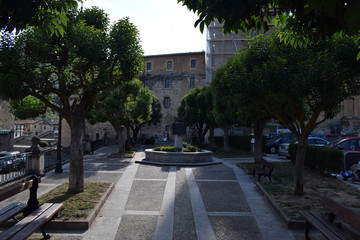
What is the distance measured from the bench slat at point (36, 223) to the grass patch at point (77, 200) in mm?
583

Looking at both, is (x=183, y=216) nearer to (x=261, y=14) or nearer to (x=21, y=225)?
(x=21, y=225)

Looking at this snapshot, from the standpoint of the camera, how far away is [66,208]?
250 inches

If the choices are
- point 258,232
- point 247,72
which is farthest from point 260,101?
point 258,232

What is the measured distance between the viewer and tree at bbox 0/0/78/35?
4457 millimetres

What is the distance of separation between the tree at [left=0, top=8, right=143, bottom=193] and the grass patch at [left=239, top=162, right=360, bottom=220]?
18.2ft

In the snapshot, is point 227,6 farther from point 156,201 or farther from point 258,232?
point 156,201

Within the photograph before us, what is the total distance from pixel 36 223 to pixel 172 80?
1582 inches

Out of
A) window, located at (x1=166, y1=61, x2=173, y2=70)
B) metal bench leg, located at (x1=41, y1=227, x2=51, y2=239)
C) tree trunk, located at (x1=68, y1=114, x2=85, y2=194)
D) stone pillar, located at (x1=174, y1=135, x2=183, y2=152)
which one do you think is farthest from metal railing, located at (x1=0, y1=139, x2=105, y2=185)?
window, located at (x1=166, y1=61, x2=173, y2=70)

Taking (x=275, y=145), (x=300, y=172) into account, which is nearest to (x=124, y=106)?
(x=275, y=145)

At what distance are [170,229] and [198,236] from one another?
0.64m

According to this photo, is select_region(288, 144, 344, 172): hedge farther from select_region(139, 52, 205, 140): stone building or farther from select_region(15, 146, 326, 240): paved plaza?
select_region(139, 52, 205, 140): stone building

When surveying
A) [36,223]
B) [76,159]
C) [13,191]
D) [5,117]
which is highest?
[5,117]

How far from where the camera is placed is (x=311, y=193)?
810 centimetres

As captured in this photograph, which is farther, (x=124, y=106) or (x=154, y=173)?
(x=124, y=106)
